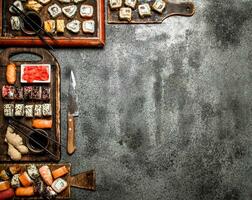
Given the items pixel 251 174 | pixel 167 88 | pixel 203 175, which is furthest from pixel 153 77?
pixel 251 174

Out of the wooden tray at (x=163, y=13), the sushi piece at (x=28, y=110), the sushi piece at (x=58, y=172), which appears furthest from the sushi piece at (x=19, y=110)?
the wooden tray at (x=163, y=13)

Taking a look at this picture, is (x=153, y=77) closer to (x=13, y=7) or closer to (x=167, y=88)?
(x=167, y=88)

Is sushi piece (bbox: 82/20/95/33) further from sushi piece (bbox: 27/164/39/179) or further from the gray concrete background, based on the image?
sushi piece (bbox: 27/164/39/179)

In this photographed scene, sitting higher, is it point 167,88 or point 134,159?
point 167,88

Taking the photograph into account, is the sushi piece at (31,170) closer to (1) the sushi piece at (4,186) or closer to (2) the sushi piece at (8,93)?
(1) the sushi piece at (4,186)

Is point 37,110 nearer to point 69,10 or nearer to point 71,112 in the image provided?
point 71,112
